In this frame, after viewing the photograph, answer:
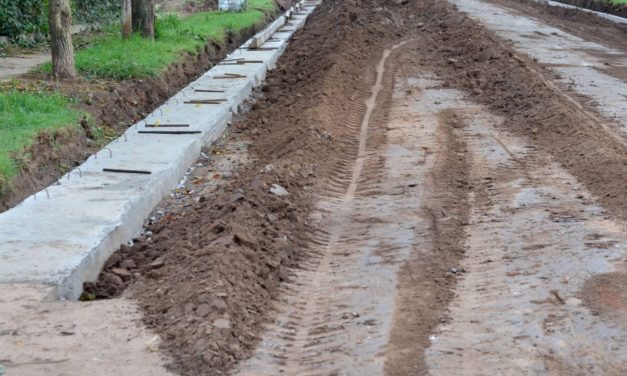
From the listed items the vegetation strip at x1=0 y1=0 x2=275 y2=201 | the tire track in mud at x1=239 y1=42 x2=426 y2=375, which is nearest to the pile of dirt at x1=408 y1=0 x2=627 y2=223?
the tire track in mud at x1=239 y1=42 x2=426 y2=375

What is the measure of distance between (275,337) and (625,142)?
6.10 metres

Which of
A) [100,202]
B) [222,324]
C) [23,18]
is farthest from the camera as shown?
[23,18]

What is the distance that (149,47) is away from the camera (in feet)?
49.6

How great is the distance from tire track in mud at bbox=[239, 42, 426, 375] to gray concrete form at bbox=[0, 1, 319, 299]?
5.46 feet

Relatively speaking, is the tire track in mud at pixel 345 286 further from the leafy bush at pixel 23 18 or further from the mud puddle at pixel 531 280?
the leafy bush at pixel 23 18

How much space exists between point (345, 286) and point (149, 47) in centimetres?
1001

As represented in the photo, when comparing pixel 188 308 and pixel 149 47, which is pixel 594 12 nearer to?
pixel 149 47

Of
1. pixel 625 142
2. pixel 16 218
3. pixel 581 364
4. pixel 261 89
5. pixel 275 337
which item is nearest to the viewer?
pixel 581 364

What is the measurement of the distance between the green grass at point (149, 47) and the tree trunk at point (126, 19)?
5.1 inches

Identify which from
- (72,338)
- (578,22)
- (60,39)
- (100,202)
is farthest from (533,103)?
(578,22)

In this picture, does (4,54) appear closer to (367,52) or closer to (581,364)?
(367,52)

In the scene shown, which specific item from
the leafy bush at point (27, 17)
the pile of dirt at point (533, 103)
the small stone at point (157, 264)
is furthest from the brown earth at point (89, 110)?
the pile of dirt at point (533, 103)

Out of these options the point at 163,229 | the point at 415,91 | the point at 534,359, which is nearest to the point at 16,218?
the point at 163,229

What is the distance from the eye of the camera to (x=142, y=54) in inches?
566
